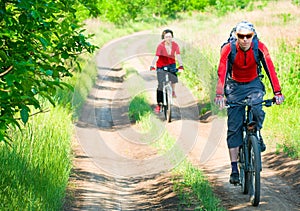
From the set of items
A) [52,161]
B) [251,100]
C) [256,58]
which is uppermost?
[256,58]

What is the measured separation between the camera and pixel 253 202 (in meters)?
7.96

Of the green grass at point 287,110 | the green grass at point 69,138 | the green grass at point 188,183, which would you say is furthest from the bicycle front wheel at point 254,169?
the green grass at point 287,110

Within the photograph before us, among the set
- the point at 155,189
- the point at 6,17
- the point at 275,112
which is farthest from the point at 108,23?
the point at 6,17

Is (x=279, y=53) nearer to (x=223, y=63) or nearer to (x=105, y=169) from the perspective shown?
(x=105, y=169)

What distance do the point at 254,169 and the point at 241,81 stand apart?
3.79 feet

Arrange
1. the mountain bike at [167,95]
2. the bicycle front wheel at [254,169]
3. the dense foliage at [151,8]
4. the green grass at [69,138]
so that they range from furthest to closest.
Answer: the dense foliage at [151,8] → the mountain bike at [167,95] → the bicycle front wheel at [254,169] → the green grass at [69,138]

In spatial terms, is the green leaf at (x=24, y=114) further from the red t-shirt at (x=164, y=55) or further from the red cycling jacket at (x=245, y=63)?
the red t-shirt at (x=164, y=55)

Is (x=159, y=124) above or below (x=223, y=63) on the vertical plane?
below

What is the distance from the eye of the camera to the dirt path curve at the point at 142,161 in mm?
8906

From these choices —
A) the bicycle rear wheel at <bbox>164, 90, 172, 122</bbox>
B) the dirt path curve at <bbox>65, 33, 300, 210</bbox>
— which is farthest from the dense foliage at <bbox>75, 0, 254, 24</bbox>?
the bicycle rear wheel at <bbox>164, 90, 172, 122</bbox>

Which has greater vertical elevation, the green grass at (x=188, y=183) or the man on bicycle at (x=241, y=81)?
the man on bicycle at (x=241, y=81)

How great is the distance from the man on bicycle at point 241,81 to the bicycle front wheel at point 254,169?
307mm

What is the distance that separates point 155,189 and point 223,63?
272cm

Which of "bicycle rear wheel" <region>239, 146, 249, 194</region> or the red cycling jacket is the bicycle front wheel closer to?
"bicycle rear wheel" <region>239, 146, 249, 194</region>
